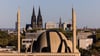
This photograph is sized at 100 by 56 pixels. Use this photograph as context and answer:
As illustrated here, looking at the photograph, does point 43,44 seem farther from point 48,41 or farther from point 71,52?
point 71,52

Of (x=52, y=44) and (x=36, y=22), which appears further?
(x=36, y=22)

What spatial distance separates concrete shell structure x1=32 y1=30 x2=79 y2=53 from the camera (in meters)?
22.9

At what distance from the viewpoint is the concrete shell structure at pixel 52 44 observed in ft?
75.2

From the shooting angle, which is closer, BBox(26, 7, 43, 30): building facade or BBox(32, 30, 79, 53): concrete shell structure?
BBox(32, 30, 79, 53): concrete shell structure

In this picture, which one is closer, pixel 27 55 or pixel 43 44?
pixel 27 55

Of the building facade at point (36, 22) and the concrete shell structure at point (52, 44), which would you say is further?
the building facade at point (36, 22)

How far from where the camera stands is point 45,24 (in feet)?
311

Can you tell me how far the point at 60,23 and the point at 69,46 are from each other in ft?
245

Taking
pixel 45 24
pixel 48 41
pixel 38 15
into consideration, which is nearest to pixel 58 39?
pixel 48 41


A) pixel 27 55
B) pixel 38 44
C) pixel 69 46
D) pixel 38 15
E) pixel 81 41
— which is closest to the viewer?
pixel 27 55

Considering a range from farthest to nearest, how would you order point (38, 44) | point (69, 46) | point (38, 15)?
point (38, 15)
point (38, 44)
point (69, 46)

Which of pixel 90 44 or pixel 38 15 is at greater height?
pixel 38 15

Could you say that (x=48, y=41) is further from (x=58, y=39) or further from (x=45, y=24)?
(x=45, y=24)

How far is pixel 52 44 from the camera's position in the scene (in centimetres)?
2330
